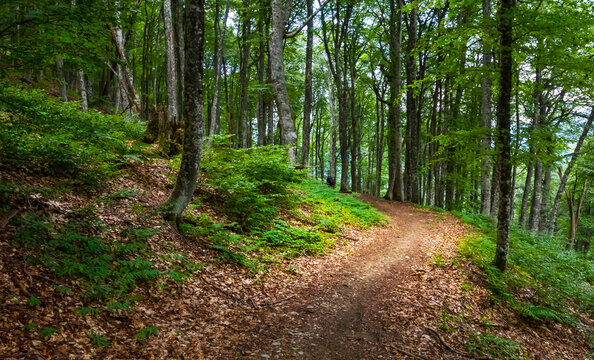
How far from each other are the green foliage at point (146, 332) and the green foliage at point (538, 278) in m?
6.84

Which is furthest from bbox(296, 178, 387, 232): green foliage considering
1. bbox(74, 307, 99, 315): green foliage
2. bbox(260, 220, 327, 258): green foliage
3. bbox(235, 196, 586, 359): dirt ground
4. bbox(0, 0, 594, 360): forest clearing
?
bbox(74, 307, 99, 315): green foliage

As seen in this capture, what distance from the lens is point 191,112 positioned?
19.8ft

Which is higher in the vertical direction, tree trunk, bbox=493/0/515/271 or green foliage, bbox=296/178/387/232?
tree trunk, bbox=493/0/515/271

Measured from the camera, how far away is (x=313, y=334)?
446 centimetres

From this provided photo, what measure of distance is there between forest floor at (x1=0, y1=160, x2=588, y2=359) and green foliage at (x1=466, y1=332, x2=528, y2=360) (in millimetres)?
20

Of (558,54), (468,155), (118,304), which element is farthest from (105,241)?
(558,54)

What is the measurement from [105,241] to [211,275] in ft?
6.00

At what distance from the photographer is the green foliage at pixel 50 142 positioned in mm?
4712

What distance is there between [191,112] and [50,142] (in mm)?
2625

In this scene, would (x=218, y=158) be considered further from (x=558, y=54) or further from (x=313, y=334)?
(x=558, y=54)

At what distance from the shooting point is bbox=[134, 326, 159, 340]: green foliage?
3.50 metres

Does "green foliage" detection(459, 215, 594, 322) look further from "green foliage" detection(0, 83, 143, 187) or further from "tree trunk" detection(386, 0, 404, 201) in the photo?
"green foliage" detection(0, 83, 143, 187)

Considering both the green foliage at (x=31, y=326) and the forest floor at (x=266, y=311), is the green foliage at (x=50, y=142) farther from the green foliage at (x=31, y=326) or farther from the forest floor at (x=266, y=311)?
the green foliage at (x=31, y=326)

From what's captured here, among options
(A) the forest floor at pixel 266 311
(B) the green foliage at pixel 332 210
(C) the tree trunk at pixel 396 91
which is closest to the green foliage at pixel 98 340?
(A) the forest floor at pixel 266 311
